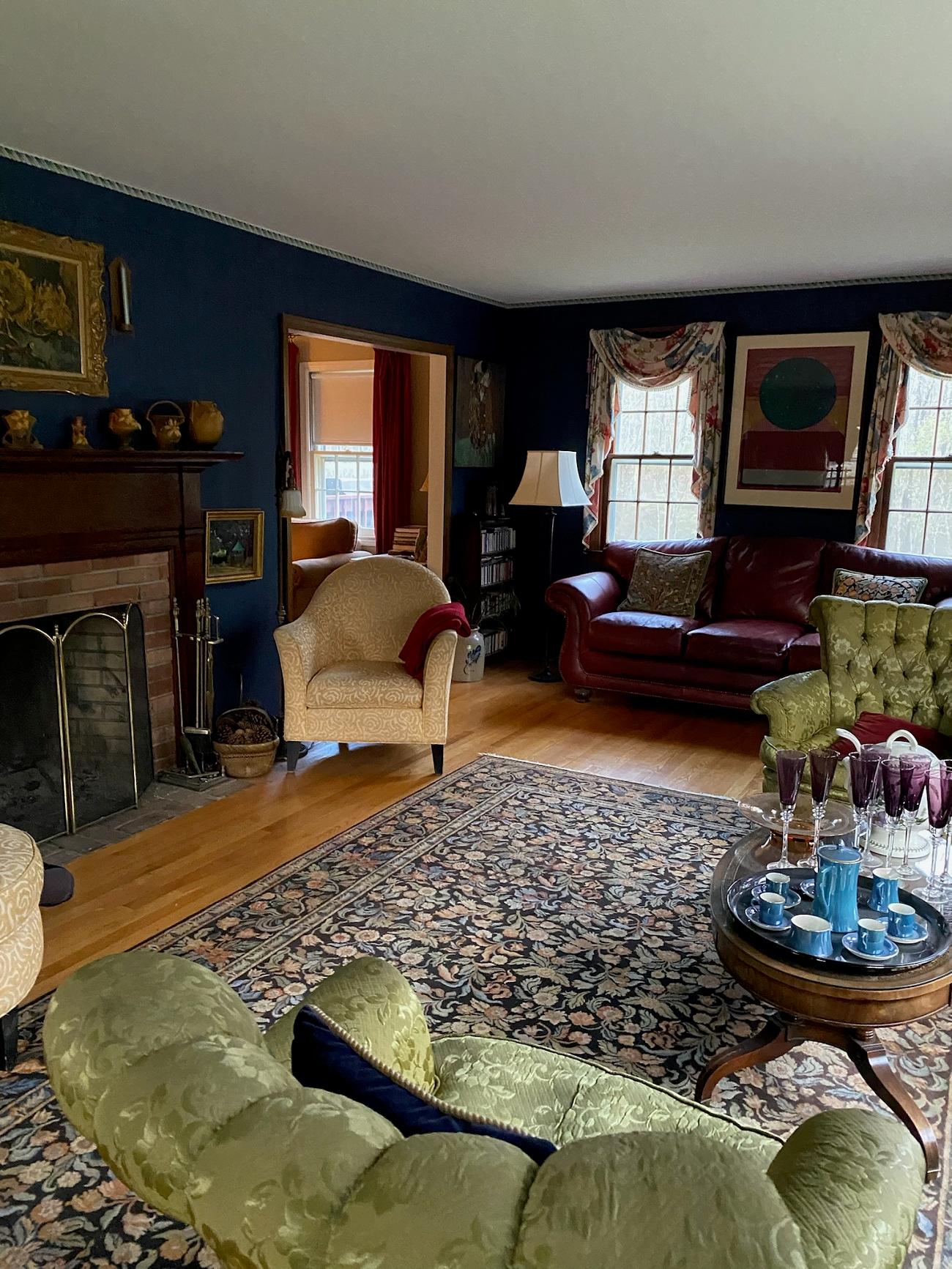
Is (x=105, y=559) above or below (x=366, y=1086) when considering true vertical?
above

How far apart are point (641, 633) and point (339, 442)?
424cm

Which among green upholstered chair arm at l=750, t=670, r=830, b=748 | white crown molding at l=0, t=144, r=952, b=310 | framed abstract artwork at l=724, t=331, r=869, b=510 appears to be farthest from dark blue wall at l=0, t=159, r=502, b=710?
green upholstered chair arm at l=750, t=670, r=830, b=748

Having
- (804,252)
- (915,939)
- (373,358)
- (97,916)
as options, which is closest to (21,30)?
(97,916)

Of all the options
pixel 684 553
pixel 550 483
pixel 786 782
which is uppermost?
pixel 550 483

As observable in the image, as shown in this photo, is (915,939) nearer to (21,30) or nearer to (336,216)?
(21,30)

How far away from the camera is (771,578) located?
578 centimetres

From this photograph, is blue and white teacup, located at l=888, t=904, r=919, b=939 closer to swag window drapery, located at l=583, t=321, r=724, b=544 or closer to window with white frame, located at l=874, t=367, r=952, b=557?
window with white frame, located at l=874, t=367, r=952, b=557

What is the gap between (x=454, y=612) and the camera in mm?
4480

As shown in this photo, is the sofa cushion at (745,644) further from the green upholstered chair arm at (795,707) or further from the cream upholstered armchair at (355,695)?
the cream upholstered armchair at (355,695)

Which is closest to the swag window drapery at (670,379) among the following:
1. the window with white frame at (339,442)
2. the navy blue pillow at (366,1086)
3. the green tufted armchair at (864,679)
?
the green tufted armchair at (864,679)

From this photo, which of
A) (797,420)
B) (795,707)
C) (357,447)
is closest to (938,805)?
(795,707)

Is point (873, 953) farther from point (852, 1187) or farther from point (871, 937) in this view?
point (852, 1187)

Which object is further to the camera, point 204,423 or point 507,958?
point 204,423

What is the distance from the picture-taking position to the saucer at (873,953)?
2.00m
